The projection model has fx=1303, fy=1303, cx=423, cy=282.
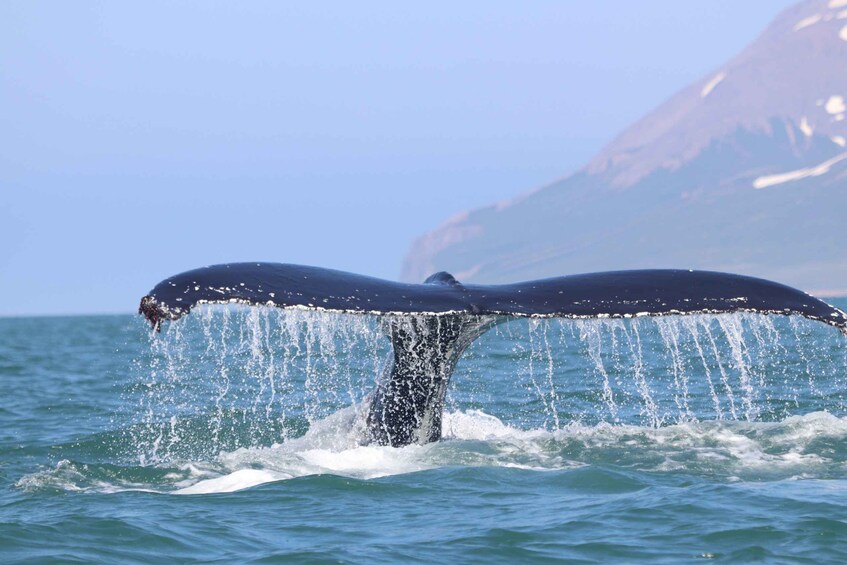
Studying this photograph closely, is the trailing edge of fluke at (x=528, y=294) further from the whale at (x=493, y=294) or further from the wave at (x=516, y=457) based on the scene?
the wave at (x=516, y=457)

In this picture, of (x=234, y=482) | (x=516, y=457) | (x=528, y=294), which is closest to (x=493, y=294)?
(x=528, y=294)

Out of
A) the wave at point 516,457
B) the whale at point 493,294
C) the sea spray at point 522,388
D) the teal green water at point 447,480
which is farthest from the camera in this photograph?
the sea spray at point 522,388

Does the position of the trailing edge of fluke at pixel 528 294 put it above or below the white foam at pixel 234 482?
above

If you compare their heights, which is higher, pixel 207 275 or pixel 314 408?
pixel 207 275

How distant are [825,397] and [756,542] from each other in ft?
26.8

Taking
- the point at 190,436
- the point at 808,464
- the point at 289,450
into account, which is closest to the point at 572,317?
the point at 808,464

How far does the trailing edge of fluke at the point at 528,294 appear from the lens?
6863 millimetres

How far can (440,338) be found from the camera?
8414mm

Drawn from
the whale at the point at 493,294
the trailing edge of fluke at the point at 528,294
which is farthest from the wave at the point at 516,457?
the trailing edge of fluke at the point at 528,294

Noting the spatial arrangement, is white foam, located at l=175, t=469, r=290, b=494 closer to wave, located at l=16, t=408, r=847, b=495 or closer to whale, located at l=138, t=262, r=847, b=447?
wave, located at l=16, t=408, r=847, b=495

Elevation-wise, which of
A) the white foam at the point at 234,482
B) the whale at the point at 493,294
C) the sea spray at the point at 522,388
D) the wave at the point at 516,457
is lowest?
the white foam at the point at 234,482

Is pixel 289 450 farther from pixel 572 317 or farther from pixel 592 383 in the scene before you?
pixel 592 383

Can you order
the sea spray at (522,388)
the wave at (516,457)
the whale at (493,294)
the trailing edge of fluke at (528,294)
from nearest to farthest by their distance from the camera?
1. the whale at (493,294)
2. the trailing edge of fluke at (528,294)
3. the wave at (516,457)
4. the sea spray at (522,388)

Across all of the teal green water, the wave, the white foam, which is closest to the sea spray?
the teal green water
